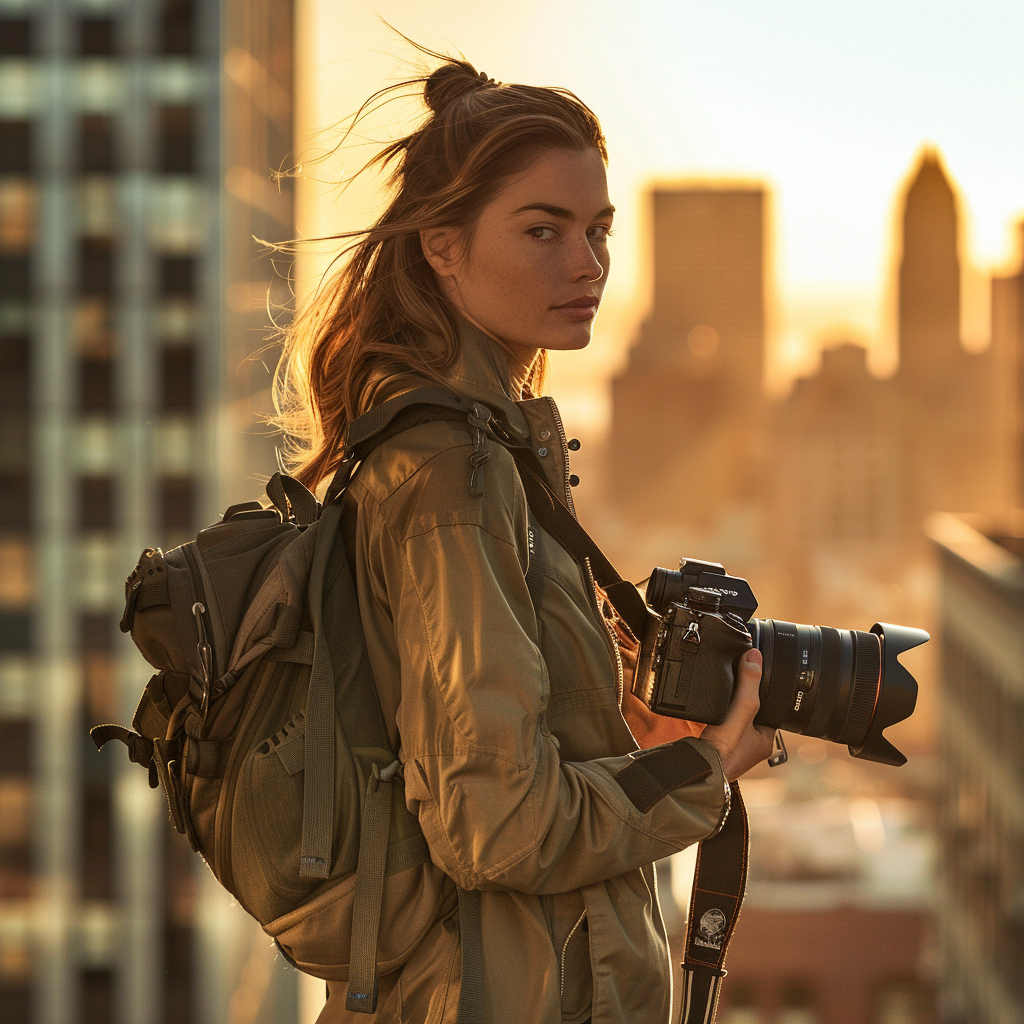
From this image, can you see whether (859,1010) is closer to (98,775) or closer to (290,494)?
(98,775)

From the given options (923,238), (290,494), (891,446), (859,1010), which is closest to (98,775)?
(859,1010)

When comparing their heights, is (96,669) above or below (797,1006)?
above

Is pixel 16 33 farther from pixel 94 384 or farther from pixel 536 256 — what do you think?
pixel 536 256

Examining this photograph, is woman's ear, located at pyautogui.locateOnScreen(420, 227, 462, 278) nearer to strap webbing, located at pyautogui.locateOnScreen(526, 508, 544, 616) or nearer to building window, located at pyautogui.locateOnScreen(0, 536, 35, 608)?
strap webbing, located at pyautogui.locateOnScreen(526, 508, 544, 616)

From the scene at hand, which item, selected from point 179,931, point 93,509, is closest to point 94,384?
point 93,509

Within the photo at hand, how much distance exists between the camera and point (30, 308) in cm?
3369

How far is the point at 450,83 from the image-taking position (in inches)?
95.4

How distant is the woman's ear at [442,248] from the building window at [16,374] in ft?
110

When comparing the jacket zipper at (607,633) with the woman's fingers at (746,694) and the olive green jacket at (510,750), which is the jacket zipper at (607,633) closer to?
the olive green jacket at (510,750)

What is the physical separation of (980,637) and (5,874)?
77.9 ft

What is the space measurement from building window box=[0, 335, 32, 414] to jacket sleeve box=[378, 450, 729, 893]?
111 feet

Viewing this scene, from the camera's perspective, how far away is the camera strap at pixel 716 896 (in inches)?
91.6

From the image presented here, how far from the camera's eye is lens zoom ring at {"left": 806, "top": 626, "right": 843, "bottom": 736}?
2301mm

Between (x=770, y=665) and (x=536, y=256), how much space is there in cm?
76
